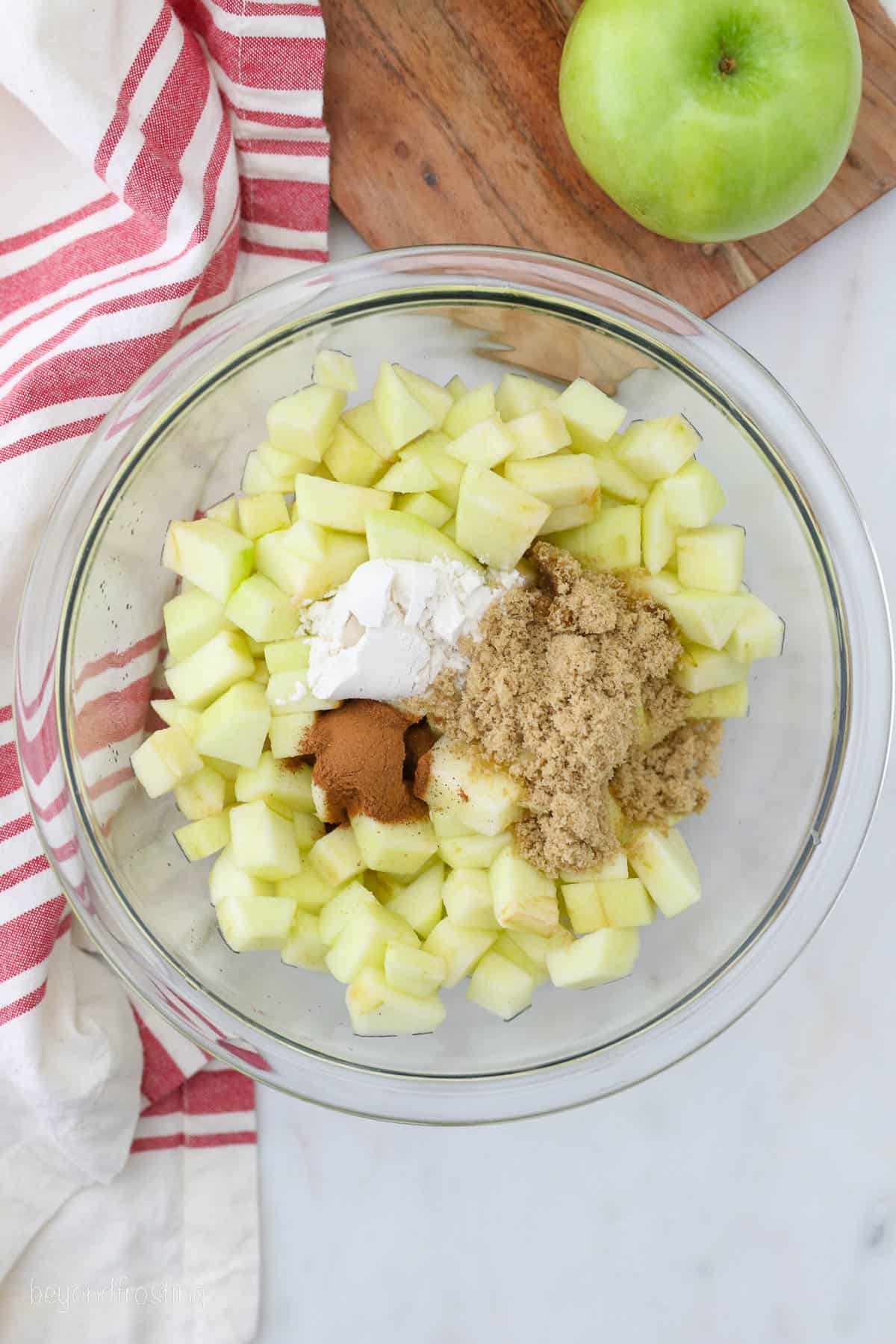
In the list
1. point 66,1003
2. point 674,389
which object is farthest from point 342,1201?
point 674,389

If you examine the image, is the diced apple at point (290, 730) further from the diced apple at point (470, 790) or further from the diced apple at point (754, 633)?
the diced apple at point (754, 633)

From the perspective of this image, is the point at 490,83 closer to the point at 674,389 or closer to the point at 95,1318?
the point at 674,389

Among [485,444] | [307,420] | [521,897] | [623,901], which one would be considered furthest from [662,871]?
[307,420]

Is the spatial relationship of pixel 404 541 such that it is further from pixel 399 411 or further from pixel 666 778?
pixel 666 778

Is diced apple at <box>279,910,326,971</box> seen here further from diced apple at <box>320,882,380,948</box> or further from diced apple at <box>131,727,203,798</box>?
diced apple at <box>131,727,203,798</box>

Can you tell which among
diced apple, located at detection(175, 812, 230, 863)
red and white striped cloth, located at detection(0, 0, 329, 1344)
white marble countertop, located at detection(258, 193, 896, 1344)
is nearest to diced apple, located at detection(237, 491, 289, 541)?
red and white striped cloth, located at detection(0, 0, 329, 1344)

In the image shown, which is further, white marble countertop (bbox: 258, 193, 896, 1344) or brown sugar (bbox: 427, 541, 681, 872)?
white marble countertop (bbox: 258, 193, 896, 1344)
